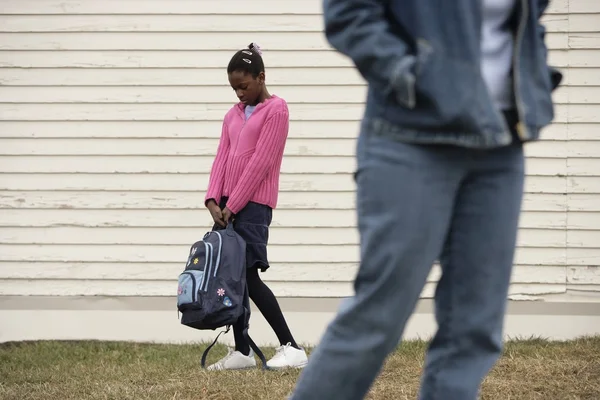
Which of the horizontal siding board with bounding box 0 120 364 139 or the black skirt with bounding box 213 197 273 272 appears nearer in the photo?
the black skirt with bounding box 213 197 273 272

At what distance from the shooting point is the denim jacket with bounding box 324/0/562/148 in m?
2.17

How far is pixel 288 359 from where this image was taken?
5449 mm

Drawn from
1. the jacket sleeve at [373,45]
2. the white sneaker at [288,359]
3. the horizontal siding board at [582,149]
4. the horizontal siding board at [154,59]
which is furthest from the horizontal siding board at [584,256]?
the jacket sleeve at [373,45]

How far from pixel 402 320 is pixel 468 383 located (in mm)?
258

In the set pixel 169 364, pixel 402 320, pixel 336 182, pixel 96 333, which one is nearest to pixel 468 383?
pixel 402 320

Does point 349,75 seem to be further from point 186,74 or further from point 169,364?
point 169,364

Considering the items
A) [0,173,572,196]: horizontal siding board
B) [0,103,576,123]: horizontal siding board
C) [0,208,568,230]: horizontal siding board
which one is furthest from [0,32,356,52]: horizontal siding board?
[0,208,568,230]: horizontal siding board

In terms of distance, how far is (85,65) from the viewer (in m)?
6.96

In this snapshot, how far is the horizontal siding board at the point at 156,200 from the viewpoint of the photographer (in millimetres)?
6910

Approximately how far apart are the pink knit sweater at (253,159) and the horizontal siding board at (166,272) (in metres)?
1.53

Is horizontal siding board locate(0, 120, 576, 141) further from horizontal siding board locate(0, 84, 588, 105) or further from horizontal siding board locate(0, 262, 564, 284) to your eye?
horizontal siding board locate(0, 262, 564, 284)

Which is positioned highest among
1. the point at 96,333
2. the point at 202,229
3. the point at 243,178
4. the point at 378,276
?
the point at 378,276

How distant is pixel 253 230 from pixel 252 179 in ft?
0.91

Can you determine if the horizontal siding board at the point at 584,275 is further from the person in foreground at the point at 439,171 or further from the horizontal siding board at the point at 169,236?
the person in foreground at the point at 439,171
